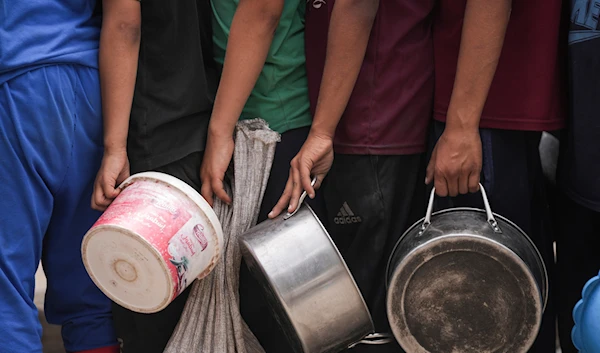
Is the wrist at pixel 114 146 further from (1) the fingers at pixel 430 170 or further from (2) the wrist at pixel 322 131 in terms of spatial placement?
(1) the fingers at pixel 430 170

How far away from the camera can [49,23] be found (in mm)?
2246

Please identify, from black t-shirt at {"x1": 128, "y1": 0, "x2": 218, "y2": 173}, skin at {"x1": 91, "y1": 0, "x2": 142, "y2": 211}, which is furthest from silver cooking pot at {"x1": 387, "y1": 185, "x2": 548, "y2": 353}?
skin at {"x1": 91, "y1": 0, "x2": 142, "y2": 211}

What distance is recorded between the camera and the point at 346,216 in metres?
2.33

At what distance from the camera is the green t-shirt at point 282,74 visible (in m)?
2.32

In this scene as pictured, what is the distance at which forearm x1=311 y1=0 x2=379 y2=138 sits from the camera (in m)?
2.13

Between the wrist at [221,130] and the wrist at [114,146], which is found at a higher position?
the wrist at [221,130]

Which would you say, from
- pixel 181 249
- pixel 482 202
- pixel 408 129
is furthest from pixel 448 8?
pixel 181 249

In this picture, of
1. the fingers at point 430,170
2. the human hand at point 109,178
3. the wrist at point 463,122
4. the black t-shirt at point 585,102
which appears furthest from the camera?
the human hand at point 109,178

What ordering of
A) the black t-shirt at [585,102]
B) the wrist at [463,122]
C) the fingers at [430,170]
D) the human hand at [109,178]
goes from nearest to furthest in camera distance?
the black t-shirt at [585,102] → the wrist at [463,122] → the fingers at [430,170] → the human hand at [109,178]

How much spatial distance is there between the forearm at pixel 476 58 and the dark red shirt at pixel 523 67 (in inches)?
3.5

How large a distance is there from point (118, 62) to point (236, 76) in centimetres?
35

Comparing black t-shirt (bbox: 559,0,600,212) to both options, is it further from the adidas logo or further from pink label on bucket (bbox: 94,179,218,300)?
pink label on bucket (bbox: 94,179,218,300)

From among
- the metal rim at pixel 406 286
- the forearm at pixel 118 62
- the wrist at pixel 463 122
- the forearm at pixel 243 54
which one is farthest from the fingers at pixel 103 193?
the wrist at pixel 463 122

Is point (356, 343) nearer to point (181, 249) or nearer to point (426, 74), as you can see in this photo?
point (181, 249)
